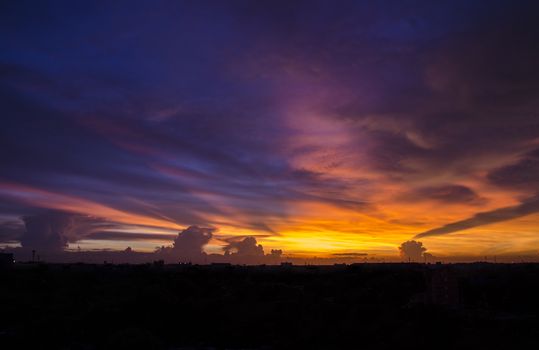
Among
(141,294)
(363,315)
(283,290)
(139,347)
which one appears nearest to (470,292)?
(283,290)

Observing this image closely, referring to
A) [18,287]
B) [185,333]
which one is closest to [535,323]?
→ [185,333]

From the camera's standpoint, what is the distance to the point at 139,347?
20.6 m

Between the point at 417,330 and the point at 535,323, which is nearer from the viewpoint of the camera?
the point at 417,330

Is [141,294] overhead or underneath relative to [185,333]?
overhead

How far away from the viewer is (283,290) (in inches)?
1811

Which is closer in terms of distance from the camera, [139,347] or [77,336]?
[139,347]

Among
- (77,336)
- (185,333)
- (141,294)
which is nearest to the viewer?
(77,336)

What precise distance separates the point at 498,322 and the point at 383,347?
9449 millimetres

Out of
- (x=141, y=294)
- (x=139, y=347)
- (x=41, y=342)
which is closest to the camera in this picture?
(x=139, y=347)

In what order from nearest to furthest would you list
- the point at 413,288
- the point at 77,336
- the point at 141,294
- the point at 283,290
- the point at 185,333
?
the point at 77,336
the point at 185,333
the point at 141,294
the point at 283,290
the point at 413,288

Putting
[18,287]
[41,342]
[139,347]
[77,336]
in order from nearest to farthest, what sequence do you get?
[139,347], [41,342], [77,336], [18,287]

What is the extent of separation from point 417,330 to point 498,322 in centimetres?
598

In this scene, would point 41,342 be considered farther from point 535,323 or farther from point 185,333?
point 535,323

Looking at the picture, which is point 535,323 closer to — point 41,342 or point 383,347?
point 383,347
